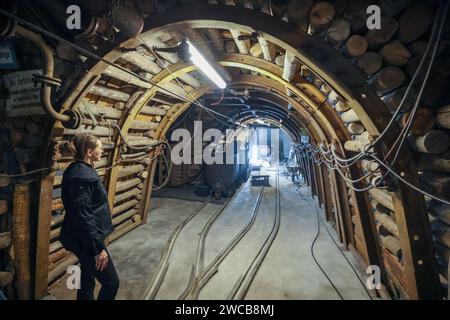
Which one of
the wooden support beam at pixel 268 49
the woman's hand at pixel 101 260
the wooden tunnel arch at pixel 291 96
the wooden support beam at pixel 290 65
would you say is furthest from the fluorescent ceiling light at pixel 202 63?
the woman's hand at pixel 101 260

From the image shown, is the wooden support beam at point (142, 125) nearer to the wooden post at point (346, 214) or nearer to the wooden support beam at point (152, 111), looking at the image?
the wooden support beam at point (152, 111)

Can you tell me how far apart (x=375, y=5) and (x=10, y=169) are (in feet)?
18.1

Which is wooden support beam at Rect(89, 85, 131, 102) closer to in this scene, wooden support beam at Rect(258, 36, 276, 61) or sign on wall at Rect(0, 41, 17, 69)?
sign on wall at Rect(0, 41, 17, 69)

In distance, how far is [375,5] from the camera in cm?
223

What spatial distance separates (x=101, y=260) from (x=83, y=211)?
2.25 ft

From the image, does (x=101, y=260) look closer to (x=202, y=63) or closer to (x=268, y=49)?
(x=202, y=63)

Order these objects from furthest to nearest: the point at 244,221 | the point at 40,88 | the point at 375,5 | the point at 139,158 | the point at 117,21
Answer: the point at 244,221, the point at 139,158, the point at 40,88, the point at 117,21, the point at 375,5

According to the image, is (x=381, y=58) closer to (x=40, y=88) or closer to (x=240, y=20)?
(x=240, y=20)

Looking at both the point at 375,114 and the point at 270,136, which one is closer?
the point at 375,114

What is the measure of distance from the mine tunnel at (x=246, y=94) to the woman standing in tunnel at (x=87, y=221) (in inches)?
22.6

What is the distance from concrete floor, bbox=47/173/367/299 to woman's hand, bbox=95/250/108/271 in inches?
58.8

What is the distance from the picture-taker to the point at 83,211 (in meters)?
2.73

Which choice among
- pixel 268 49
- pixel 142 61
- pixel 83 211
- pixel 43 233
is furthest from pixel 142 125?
pixel 268 49
